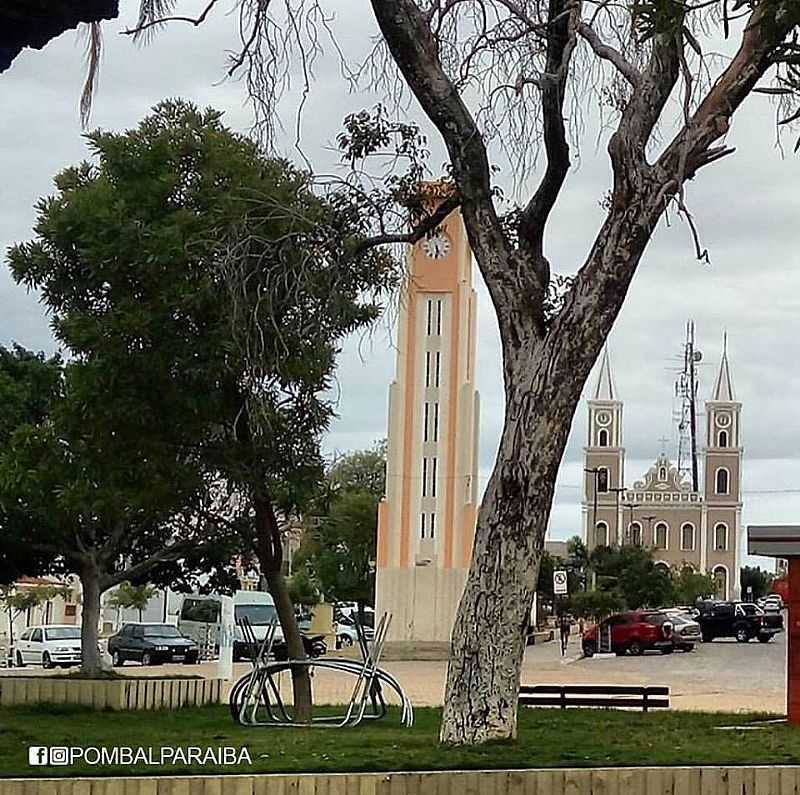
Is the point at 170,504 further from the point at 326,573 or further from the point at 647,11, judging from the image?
the point at 326,573

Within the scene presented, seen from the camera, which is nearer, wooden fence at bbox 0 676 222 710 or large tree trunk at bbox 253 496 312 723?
large tree trunk at bbox 253 496 312 723

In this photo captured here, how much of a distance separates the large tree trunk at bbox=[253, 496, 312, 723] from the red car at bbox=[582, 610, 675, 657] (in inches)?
1240

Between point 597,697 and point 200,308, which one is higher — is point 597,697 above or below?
below

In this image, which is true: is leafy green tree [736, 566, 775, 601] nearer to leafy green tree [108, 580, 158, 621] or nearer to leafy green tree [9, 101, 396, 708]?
leafy green tree [108, 580, 158, 621]

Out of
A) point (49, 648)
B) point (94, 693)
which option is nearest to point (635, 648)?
point (49, 648)

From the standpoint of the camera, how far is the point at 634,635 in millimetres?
48281

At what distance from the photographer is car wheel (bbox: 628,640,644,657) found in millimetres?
48156

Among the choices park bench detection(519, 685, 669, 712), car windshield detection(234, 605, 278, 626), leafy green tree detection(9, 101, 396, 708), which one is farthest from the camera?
car windshield detection(234, 605, 278, 626)

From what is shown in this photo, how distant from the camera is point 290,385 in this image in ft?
54.6

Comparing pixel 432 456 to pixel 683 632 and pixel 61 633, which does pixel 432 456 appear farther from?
pixel 61 633

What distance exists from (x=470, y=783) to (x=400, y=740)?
14.4ft

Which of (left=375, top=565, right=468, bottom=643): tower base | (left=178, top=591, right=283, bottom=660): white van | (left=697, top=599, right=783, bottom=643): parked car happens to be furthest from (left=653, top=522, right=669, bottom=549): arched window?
(left=375, top=565, right=468, bottom=643): tower base

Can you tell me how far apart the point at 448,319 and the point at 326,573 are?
21596 millimetres

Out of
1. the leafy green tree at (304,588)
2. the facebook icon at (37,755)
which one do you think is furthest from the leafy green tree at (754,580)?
the facebook icon at (37,755)
